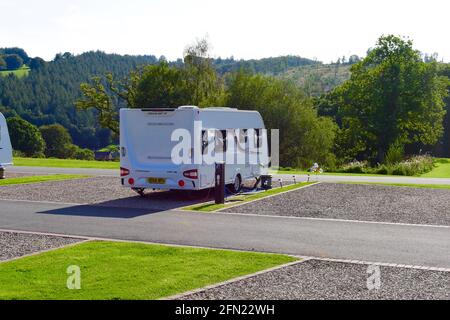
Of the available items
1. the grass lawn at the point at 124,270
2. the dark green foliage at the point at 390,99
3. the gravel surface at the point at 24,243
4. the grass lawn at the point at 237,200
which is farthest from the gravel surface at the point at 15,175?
the dark green foliage at the point at 390,99

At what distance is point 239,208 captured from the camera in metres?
15.8

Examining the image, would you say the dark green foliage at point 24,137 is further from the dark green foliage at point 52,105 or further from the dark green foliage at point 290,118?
the dark green foliage at point 290,118

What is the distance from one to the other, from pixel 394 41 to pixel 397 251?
152ft

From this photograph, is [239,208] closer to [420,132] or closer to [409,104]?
[409,104]

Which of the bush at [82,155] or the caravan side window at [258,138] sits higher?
the caravan side window at [258,138]

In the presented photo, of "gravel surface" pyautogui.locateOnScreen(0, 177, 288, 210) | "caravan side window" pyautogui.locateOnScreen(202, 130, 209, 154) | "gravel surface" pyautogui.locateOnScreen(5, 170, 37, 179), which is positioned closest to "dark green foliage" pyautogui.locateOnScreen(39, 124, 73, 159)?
"gravel surface" pyautogui.locateOnScreen(5, 170, 37, 179)

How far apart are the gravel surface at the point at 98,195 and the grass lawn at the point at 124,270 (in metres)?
6.06

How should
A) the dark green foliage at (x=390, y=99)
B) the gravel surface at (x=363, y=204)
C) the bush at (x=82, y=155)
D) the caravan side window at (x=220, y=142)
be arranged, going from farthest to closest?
the bush at (x=82, y=155), the dark green foliage at (x=390, y=99), the caravan side window at (x=220, y=142), the gravel surface at (x=363, y=204)

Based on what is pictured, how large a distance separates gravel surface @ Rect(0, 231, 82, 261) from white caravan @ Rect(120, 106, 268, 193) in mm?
5495

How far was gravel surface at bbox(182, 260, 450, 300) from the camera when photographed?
7.47 metres

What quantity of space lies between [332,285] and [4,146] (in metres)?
19.3

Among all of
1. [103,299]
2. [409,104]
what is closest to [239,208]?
[103,299]

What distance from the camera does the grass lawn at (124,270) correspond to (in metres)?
7.49

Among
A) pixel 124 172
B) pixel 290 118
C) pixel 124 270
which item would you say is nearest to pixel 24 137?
pixel 290 118
